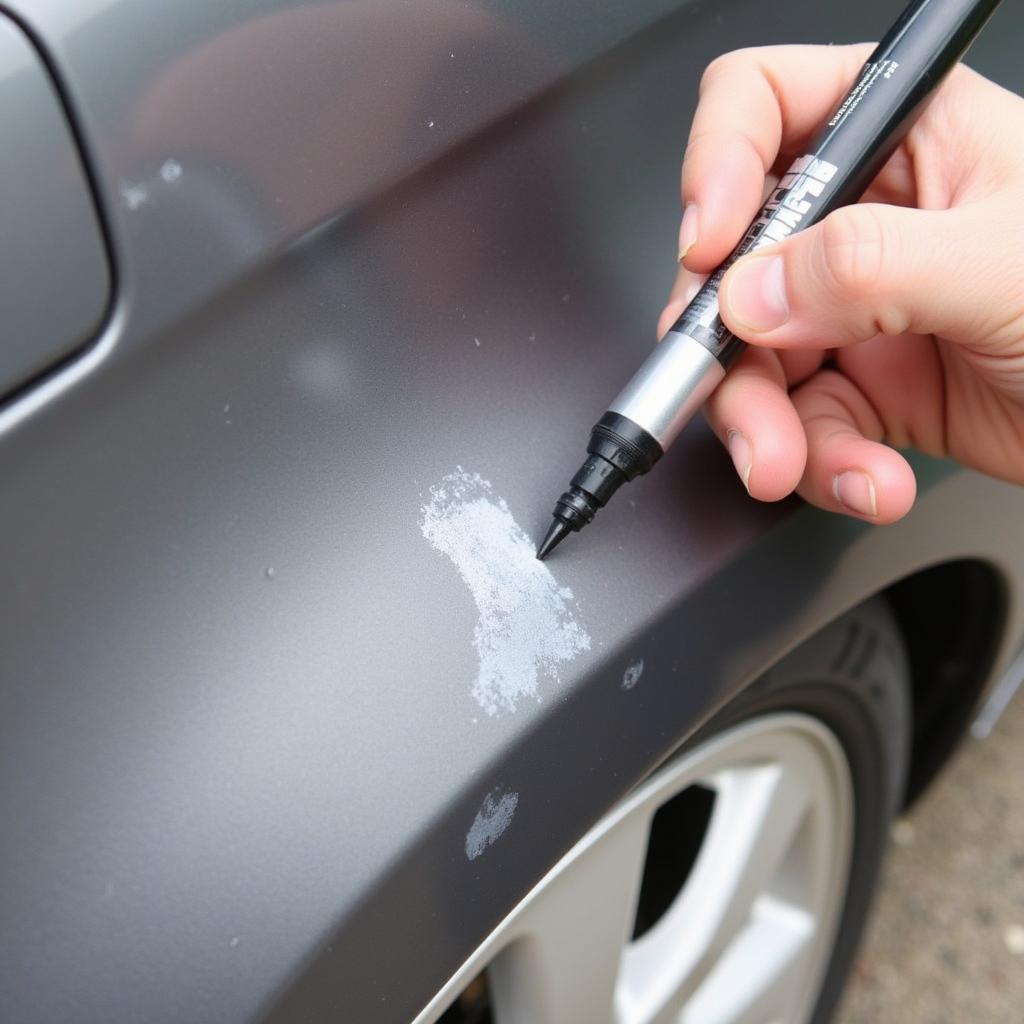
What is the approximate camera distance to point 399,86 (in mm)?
583

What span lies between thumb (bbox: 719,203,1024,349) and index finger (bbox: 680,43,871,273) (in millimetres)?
40

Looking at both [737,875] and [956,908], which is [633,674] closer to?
[737,875]

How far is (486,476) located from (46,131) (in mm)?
284

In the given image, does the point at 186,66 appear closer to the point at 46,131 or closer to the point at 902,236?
the point at 46,131

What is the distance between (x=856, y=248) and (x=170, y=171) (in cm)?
37

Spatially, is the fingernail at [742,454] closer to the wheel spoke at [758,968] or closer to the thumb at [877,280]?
the thumb at [877,280]

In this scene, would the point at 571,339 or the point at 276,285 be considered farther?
the point at 571,339

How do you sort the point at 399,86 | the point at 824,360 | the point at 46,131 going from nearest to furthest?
the point at 46,131 → the point at 399,86 → the point at 824,360

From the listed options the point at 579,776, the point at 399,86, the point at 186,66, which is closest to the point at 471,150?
the point at 399,86

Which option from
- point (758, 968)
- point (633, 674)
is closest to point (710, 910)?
point (758, 968)

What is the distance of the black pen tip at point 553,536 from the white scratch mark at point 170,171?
271 millimetres

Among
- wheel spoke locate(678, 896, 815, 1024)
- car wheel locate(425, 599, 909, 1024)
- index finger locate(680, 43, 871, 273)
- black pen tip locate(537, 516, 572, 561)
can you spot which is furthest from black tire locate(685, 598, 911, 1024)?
index finger locate(680, 43, 871, 273)

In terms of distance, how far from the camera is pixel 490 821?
0.58m

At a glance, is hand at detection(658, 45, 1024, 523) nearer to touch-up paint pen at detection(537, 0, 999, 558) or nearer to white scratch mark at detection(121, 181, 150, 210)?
touch-up paint pen at detection(537, 0, 999, 558)
